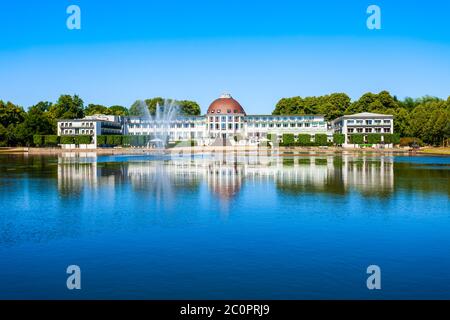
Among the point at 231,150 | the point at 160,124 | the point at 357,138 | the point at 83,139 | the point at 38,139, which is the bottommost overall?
the point at 231,150

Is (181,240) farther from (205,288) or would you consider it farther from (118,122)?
(118,122)

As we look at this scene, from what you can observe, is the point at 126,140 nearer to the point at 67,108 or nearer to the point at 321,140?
the point at 67,108

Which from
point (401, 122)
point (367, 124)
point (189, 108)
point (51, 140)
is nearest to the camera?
point (51, 140)

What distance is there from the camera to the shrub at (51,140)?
120 meters

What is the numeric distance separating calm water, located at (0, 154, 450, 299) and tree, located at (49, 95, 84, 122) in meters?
114

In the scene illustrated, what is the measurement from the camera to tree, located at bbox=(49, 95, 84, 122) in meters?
142

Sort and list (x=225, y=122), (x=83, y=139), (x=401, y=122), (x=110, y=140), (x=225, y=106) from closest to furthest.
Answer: (x=83, y=139), (x=110, y=140), (x=401, y=122), (x=225, y=122), (x=225, y=106)

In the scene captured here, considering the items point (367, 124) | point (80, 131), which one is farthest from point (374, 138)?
point (80, 131)

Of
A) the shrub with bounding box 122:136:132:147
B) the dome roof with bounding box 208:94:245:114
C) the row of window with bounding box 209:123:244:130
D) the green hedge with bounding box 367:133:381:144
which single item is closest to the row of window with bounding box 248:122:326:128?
the row of window with bounding box 209:123:244:130

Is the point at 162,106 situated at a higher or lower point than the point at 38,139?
higher

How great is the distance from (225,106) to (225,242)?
407 feet

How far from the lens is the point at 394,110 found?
13075cm

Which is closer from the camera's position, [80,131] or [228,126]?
[80,131]
